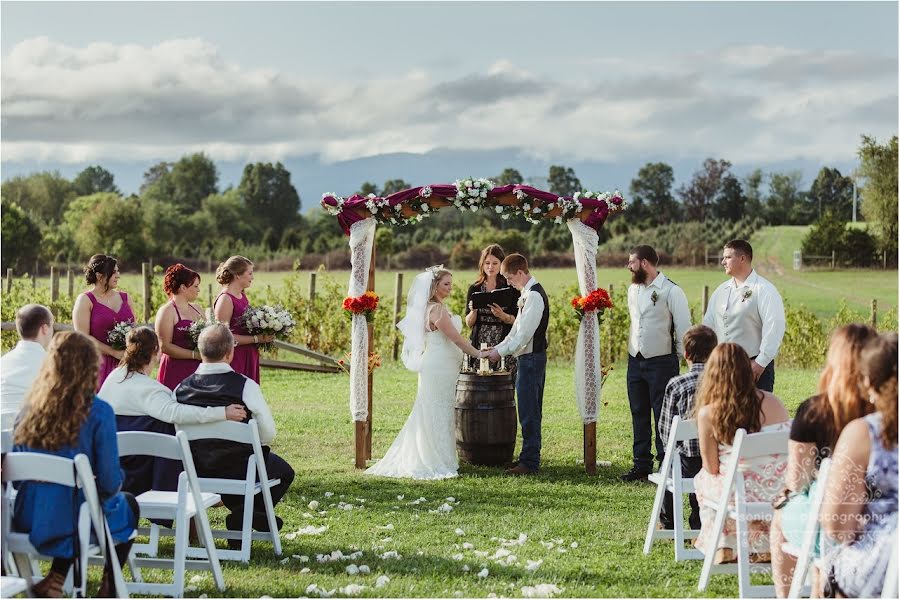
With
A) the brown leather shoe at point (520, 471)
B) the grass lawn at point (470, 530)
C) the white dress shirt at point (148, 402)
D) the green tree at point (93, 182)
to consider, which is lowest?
the grass lawn at point (470, 530)

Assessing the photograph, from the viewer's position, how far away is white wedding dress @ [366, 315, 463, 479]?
914 centimetres

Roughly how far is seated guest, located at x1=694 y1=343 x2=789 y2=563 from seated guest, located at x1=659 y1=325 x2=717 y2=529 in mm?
480

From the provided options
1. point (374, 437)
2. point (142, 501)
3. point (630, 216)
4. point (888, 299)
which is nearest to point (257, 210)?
point (630, 216)

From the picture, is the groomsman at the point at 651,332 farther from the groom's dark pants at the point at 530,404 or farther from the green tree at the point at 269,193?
the green tree at the point at 269,193

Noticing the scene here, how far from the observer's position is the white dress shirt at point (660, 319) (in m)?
8.35

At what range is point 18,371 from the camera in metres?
6.02

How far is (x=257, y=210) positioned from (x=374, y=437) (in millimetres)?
69935

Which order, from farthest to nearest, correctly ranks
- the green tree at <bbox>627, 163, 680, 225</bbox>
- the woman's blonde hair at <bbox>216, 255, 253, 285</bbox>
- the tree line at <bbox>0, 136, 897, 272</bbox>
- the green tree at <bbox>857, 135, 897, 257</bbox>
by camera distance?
the green tree at <bbox>627, 163, 680, 225</bbox>, the green tree at <bbox>857, 135, 897, 257</bbox>, the tree line at <bbox>0, 136, 897, 272</bbox>, the woman's blonde hair at <bbox>216, 255, 253, 285</bbox>

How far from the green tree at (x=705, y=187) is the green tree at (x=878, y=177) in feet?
32.2

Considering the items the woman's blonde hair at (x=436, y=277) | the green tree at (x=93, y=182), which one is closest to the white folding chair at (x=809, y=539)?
the woman's blonde hair at (x=436, y=277)

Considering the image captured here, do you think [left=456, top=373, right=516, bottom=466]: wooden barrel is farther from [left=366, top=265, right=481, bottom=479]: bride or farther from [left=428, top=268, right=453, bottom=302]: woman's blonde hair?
[left=428, top=268, right=453, bottom=302]: woman's blonde hair

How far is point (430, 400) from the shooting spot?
9.24m

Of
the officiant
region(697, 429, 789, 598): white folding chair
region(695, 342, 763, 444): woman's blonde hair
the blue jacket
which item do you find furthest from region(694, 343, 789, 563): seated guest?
the officiant

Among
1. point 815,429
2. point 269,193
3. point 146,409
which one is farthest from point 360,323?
point 269,193
